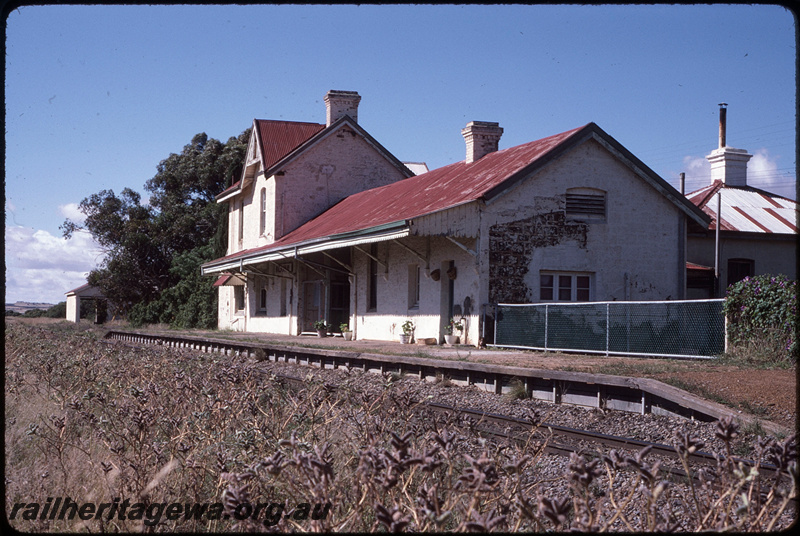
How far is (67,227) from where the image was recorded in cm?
5534

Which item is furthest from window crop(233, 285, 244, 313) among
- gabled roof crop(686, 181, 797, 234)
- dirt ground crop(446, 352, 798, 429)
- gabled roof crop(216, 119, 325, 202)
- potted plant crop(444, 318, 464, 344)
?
dirt ground crop(446, 352, 798, 429)

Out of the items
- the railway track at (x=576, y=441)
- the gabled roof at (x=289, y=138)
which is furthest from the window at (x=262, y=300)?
the railway track at (x=576, y=441)

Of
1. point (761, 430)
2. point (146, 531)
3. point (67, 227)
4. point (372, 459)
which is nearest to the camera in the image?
point (372, 459)

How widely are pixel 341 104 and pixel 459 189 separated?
12663 mm

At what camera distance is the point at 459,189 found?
20.5m

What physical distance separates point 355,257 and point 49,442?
18.7 m

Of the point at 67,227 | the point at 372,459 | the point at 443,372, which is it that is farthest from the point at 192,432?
the point at 67,227

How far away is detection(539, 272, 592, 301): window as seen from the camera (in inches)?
751

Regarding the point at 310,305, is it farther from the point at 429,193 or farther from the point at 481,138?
the point at 481,138

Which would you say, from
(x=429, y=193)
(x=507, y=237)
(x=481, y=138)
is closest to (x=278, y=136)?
(x=481, y=138)

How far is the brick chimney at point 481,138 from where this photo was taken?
78.3 ft

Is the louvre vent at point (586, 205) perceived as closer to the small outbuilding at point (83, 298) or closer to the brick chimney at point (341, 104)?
the brick chimney at point (341, 104)

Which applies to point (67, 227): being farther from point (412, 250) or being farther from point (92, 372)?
point (92, 372)

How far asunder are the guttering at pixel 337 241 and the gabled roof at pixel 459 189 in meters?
0.03
